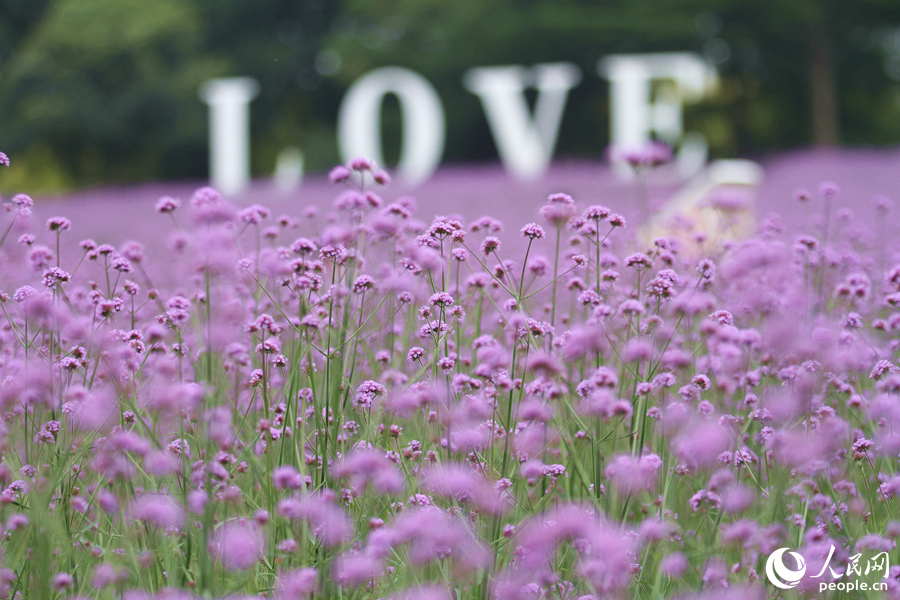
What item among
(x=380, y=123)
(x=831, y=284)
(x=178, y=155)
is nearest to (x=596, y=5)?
(x=380, y=123)

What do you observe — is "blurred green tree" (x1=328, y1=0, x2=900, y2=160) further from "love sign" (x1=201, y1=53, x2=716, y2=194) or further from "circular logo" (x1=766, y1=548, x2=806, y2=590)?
"circular logo" (x1=766, y1=548, x2=806, y2=590)

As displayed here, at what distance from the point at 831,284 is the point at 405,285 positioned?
1.87 meters

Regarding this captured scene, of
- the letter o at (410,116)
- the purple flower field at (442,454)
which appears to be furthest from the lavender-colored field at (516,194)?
the purple flower field at (442,454)

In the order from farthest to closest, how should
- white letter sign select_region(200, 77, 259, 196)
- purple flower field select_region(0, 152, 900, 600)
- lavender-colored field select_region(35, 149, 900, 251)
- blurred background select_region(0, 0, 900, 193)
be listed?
blurred background select_region(0, 0, 900, 193)
white letter sign select_region(200, 77, 259, 196)
lavender-colored field select_region(35, 149, 900, 251)
purple flower field select_region(0, 152, 900, 600)

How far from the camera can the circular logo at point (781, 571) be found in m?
1.66

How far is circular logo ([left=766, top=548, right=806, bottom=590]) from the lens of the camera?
1663mm

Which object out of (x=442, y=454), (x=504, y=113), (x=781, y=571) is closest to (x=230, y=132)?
(x=504, y=113)

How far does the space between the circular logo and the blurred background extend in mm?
16618

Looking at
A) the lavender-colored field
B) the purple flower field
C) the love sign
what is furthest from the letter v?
the purple flower field

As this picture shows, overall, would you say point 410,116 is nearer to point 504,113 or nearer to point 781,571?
point 504,113

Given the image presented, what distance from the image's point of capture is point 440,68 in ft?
63.1

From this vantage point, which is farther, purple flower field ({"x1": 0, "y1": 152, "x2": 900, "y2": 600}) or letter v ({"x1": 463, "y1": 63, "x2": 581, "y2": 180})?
letter v ({"x1": 463, "y1": 63, "x2": 581, "y2": 180})

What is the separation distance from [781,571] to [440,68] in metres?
18.5

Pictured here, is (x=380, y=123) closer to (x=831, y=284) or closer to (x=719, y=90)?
(x=719, y=90)
